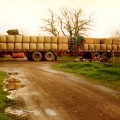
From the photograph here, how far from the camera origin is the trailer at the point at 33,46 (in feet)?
114

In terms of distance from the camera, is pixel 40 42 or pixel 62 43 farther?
pixel 62 43

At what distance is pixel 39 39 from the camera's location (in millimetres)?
36156

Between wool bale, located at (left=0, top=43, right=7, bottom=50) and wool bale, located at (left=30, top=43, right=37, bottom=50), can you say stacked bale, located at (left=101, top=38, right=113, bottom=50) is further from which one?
wool bale, located at (left=0, top=43, right=7, bottom=50)

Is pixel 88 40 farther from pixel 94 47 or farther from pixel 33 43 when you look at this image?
pixel 33 43

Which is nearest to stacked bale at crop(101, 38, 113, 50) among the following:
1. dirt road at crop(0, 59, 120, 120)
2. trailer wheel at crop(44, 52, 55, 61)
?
trailer wheel at crop(44, 52, 55, 61)

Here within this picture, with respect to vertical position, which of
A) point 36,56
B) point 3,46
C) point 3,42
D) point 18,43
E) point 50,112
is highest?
point 3,42

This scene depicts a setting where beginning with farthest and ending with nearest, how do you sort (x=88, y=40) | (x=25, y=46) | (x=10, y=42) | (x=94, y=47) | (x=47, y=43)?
1. (x=94, y=47)
2. (x=88, y=40)
3. (x=47, y=43)
4. (x=25, y=46)
5. (x=10, y=42)

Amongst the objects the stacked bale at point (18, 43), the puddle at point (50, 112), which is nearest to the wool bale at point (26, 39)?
the stacked bale at point (18, 43)

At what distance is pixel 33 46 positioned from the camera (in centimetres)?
3569

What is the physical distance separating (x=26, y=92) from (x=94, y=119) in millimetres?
4791

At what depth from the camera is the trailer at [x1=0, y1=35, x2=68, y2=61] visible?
114ft

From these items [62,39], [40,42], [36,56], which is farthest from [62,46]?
[36,56]

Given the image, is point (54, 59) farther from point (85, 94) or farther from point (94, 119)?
point (94, 119)

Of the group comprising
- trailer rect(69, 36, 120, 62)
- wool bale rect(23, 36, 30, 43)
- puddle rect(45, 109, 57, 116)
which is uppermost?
wool bale rect(23, 36, 30, 43)
